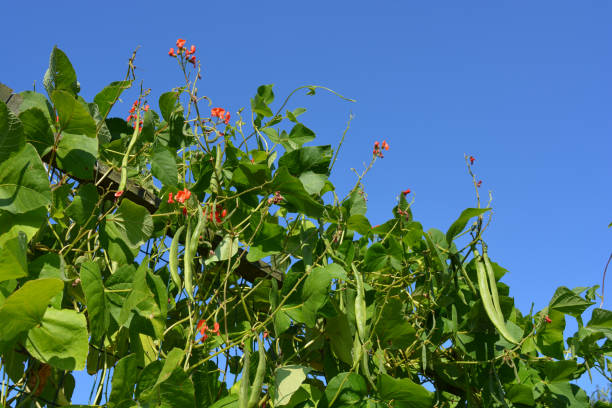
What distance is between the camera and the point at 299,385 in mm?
1155

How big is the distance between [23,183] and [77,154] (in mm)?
181

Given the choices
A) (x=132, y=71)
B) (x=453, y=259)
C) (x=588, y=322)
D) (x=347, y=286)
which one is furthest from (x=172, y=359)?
(x=588, y=322)

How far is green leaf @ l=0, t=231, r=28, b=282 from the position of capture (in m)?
0.75

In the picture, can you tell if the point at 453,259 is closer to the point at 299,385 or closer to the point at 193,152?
the point at 299,385

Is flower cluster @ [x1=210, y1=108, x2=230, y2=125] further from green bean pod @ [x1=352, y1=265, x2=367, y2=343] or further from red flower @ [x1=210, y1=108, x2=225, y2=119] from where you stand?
green bean pod @ [x1=352, y1=265, x2=367, y2=343]

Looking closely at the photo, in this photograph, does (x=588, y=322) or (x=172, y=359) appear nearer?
(x=172, y=359)

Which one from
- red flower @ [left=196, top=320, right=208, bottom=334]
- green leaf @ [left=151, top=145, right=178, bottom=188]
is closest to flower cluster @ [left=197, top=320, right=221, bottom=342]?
red flower @ [left=196, top=320, right=208, bottom=334]

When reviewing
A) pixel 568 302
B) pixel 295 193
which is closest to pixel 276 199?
pixel 295 193

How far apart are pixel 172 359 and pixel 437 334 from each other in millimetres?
944

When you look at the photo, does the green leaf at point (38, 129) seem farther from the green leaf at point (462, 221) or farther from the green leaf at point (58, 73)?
the green leaf at point (462, 221)

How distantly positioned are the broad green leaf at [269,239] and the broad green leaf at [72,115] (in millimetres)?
481

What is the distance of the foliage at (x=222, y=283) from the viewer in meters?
0.90

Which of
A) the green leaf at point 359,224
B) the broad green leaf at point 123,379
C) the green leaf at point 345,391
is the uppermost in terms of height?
the green leaf at point 359,224

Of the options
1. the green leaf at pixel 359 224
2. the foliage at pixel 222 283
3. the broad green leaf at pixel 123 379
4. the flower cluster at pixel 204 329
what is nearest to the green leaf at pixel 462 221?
the foliage at pixel 222 283
